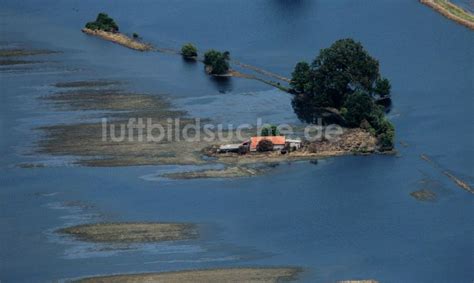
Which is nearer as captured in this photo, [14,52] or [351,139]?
[351,139]

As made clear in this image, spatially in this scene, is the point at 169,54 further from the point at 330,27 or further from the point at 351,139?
the point at 351,139

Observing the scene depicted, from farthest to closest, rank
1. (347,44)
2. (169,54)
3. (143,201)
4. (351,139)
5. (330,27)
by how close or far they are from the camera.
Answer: (330,27), (169,54), (347,44), (351,139), (143,201)

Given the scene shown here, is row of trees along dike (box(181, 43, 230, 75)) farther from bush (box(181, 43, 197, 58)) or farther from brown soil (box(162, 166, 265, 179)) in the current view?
brown soil (box(162, 166, 265, 179))

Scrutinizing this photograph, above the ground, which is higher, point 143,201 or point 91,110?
point 91,110

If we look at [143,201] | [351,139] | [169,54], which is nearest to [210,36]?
[169,54]

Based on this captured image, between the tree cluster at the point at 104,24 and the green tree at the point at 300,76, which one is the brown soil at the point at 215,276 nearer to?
the green tree at the point at 300,76

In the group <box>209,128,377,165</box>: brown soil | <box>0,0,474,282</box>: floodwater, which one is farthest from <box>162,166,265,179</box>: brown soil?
<box>209,128,377,165</box>: brown soil

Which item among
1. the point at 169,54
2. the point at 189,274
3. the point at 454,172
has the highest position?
the point at 169,54

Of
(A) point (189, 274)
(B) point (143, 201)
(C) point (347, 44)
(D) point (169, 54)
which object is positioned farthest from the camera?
(D) point (169, 54)

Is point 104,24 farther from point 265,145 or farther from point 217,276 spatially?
point 217,276
